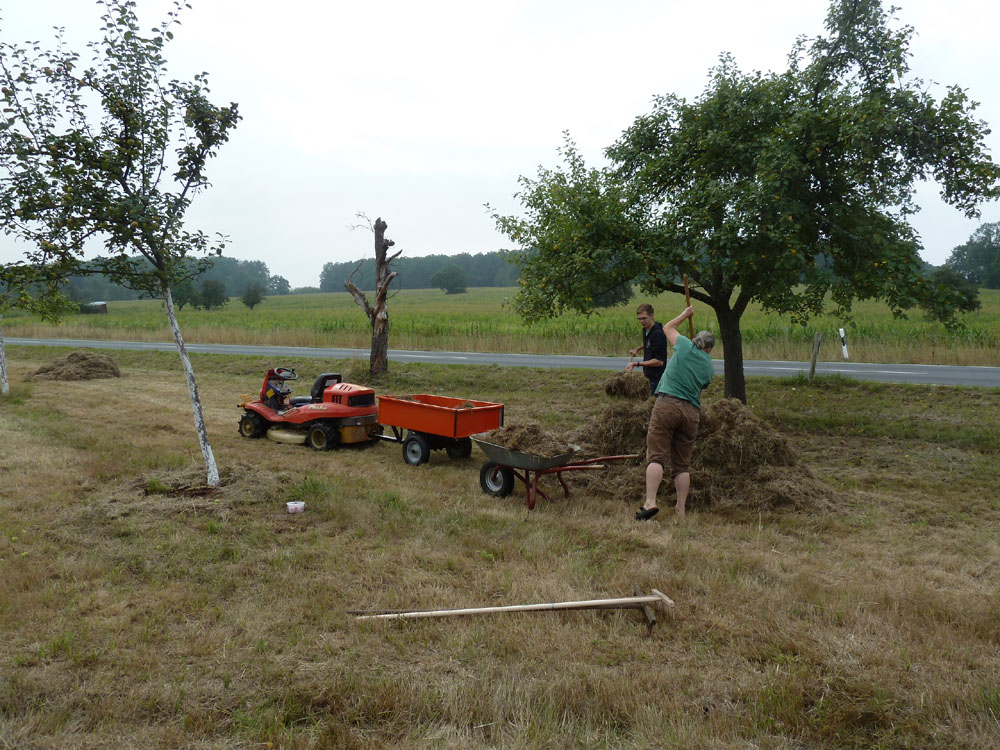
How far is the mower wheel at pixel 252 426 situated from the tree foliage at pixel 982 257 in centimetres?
8107

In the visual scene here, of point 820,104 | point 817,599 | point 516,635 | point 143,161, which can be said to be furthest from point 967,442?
point 143,161

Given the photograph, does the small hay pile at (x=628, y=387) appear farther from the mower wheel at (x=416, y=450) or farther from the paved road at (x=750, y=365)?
the paved road at (x=750, y=365)

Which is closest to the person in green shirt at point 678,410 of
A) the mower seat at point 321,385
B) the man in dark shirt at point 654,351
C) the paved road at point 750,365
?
the man in dark shirt at point 654,351

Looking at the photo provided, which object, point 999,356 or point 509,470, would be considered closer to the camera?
point 509,470

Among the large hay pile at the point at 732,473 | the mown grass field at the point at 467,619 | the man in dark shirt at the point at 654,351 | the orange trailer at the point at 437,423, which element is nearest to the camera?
the mown grass field at the point at 467,619

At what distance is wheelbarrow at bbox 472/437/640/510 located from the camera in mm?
7047

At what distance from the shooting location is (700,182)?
997cm

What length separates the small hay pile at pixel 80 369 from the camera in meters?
18.3

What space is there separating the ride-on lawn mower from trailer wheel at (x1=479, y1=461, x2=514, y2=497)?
281cm

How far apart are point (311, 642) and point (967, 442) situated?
998 cm

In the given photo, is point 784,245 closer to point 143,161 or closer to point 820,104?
point 820,104

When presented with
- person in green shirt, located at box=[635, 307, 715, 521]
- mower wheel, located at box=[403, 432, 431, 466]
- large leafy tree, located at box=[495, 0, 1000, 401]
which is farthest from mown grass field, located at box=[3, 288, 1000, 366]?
person in green shirt, located at box=[635, 307, 715, 521]

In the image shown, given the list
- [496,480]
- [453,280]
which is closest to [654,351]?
[496,480]

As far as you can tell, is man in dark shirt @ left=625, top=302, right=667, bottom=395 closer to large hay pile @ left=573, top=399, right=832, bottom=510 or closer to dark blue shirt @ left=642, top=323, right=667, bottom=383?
dark blue shirt @ left=642, top=323, right=667, bottom=383
